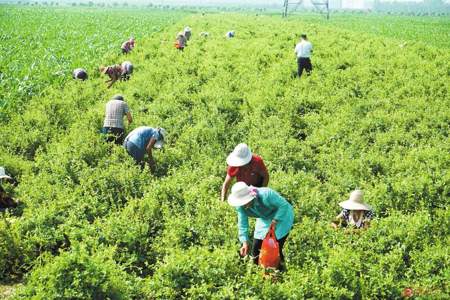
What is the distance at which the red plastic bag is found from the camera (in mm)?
5602

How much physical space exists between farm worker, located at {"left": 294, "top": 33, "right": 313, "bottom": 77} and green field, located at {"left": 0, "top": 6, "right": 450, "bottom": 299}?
0.68m

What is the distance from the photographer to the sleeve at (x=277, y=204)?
554 cm

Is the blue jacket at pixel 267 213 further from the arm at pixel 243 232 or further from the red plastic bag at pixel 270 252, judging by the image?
the red plastic bag at pixel 270 252

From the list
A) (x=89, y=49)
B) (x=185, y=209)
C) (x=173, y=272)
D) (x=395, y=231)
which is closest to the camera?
(x=173, y=272)

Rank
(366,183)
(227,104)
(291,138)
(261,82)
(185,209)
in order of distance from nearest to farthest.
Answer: (185,209) → (366,183) → (291,138) → (227,104) → (261,82)

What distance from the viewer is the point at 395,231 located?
6.47 metres

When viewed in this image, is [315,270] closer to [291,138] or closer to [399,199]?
[399,199]

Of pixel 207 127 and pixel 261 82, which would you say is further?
pixel 261 82

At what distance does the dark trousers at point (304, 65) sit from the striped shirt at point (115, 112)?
7.43 m

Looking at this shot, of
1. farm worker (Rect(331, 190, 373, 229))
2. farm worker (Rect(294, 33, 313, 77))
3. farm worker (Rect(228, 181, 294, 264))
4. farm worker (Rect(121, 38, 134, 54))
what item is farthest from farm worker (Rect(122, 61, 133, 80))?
farm worker (Rect(228, 181, 294, 264))

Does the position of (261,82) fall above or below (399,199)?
above

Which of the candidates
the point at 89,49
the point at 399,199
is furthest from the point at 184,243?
the point at 89,49

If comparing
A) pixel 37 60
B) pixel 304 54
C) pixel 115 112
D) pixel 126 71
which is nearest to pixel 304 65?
pixel 304 54

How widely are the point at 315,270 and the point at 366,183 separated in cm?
334
